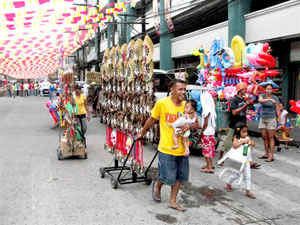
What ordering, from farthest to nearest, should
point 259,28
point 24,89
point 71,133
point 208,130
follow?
point 24,89 → point 259,28 → point 71,133 → point 208,130

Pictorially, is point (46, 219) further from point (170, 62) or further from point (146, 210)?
point (170, 62)

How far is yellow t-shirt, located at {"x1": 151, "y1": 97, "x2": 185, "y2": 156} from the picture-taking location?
4.59 meters

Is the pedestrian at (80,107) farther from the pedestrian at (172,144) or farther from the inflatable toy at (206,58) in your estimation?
the inflatable toy at (206,58)

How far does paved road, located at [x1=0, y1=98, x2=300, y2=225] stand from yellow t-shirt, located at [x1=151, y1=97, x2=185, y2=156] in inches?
34.1

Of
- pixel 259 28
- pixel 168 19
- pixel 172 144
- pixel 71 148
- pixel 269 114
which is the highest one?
pixel 168 19

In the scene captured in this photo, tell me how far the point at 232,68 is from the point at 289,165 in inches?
224

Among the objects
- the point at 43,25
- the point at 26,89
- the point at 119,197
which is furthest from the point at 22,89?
the point at 119,197

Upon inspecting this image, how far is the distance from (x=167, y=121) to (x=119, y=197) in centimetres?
155

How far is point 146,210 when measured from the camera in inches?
185

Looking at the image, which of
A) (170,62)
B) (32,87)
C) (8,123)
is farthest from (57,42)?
(32,87)

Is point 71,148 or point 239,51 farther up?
point 239,51

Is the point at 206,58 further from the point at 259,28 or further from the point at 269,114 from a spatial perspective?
the point at 269,114

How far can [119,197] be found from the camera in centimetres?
524

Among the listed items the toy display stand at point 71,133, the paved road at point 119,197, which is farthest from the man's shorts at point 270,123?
the toy display stand at point 71,133
